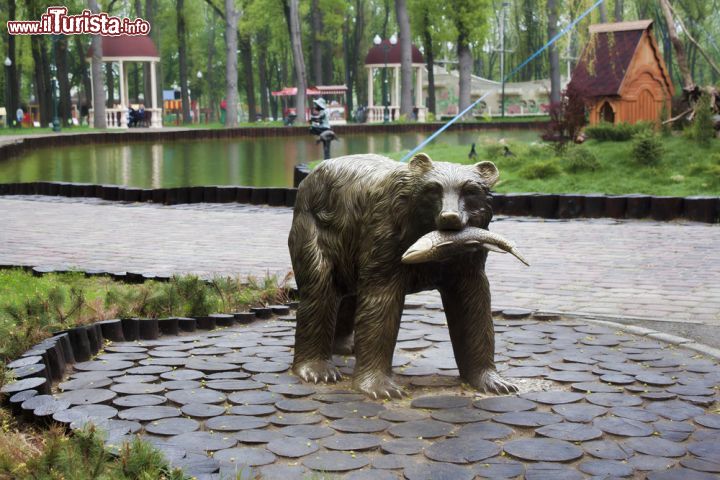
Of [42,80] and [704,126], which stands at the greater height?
[42,80]

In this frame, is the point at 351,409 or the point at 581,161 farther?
the point at 581,161

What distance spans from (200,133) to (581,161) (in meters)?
26.6

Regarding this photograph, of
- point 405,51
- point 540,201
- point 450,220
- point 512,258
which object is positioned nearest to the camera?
point 450,220

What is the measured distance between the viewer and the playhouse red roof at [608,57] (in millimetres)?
21312

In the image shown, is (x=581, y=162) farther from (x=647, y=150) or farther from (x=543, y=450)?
(x=543, y=450)

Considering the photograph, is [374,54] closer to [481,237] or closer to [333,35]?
[333,35]

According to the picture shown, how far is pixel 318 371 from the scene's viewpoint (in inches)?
215

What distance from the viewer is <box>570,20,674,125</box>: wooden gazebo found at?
2133 centimetres

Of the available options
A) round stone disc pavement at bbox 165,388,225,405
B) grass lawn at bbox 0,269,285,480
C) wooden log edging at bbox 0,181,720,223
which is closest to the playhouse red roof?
wooden log edging at bbox 0,181,720,223

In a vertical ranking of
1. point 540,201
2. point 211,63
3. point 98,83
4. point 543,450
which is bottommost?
point 543,450

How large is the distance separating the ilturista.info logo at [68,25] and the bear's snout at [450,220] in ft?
128

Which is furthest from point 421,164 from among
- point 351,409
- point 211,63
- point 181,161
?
point 211,63

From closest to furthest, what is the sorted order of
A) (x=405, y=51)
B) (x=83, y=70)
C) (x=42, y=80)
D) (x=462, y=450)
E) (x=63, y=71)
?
1. (x=462, y=450)
2. (x=405, y=51)
3. (x=63, y=71)
4. (x=42, y=80)
5. (x=83, y=70)

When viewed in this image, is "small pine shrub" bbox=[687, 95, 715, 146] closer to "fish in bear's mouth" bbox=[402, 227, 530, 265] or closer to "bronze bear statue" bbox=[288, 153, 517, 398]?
"bronze bear statue" bbox=[288, 153, 517, 398]
